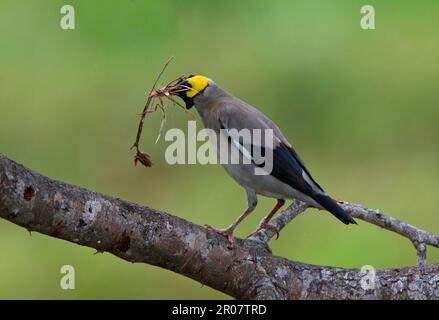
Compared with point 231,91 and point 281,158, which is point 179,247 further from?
point 231,91

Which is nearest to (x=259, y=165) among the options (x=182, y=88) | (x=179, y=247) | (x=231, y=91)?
(x=182, y=88)

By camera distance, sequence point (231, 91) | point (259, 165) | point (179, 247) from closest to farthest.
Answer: point (179, 247)
point (259, 165)
point (231, 91)

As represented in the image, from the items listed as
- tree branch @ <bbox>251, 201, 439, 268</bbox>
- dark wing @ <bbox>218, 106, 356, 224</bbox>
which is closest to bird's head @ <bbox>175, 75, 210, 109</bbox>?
dark wing @ <bbox>218, 106, 356, 224</bbox>

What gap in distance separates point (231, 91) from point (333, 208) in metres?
5.39

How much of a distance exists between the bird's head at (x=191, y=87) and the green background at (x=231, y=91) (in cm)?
320

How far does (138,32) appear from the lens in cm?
1095

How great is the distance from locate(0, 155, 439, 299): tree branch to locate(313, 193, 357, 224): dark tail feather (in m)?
0.44

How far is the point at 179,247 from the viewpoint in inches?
164

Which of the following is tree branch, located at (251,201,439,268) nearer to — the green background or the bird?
the bird

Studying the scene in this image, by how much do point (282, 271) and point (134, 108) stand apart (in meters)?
5.77

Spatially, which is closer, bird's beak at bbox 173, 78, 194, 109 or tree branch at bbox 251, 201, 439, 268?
tree branch at bbox 251, 201, 439, 268

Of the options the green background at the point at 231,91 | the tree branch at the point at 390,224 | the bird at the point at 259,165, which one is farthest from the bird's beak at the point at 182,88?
the green background at the point at 231,91

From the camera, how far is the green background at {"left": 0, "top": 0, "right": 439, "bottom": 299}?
29.6 feet

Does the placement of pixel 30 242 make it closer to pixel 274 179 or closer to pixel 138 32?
pixel 138 32
